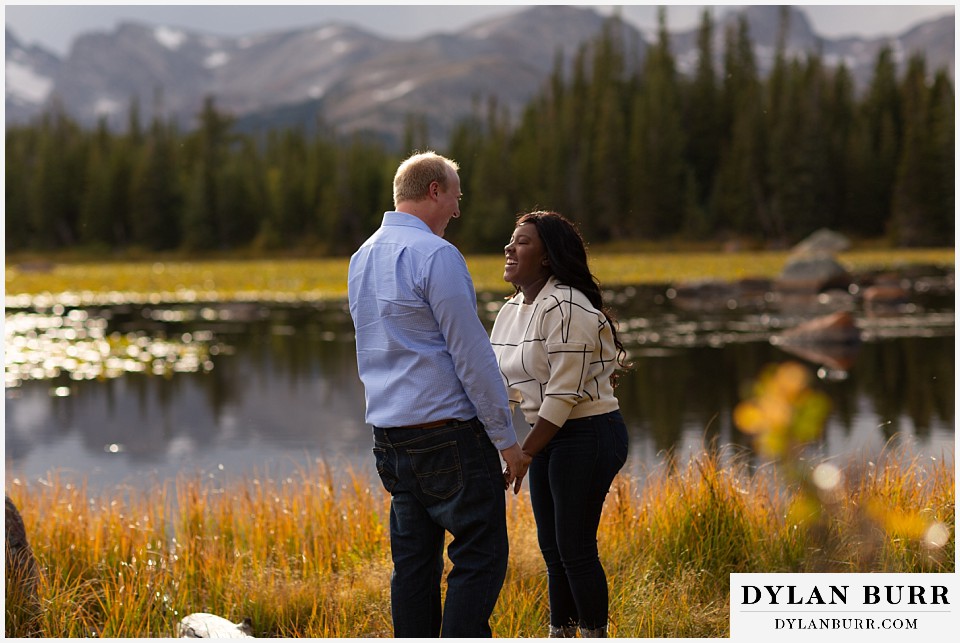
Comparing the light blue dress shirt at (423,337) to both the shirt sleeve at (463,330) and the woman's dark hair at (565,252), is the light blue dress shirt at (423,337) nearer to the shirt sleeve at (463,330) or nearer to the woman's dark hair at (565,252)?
the shirt sleeve at (463,330)

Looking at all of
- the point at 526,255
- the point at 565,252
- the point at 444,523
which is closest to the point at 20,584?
the point at 444,523

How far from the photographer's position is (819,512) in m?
4.68

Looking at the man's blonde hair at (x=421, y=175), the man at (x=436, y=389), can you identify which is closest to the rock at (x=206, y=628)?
the man at (x=436, y=389)

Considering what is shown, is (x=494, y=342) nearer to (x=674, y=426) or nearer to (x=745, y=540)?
(x=745, y=540)

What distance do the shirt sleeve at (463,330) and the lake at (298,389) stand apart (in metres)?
3.61

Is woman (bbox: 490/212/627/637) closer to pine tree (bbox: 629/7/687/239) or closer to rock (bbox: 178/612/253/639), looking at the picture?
rock (bbox: 178/612/253/639)

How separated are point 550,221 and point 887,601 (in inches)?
72.3

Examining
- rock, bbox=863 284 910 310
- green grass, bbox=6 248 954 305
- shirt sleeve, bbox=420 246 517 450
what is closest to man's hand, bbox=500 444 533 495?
shirt sleeve, bbox=420 246 517 450

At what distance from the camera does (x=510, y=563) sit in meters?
4.85

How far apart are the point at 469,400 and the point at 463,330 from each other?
24 cm

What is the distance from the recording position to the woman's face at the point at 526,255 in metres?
3.46

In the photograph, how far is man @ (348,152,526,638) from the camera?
3059 millimetres

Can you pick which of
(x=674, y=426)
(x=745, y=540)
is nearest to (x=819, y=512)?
(x=745, y=540)

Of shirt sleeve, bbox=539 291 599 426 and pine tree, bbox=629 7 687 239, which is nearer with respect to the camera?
shirt sleeve, bbox=539 291 599 426
